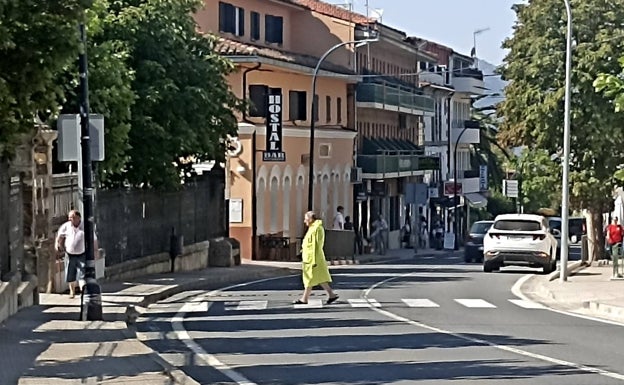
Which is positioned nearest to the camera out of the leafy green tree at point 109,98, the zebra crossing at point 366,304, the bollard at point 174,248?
the zebra crossing at point 366,304

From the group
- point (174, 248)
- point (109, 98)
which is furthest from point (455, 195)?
point (109, 98)

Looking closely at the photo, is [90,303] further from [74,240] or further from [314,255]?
[314,255]

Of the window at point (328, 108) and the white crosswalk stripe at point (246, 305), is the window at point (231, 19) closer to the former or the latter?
the window at point (328, 108)

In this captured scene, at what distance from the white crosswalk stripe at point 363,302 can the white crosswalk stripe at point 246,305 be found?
1.68 meters

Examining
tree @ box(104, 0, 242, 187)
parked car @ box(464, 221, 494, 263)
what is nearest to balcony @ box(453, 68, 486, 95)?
parked car @ box(464, 221, 494, 263)

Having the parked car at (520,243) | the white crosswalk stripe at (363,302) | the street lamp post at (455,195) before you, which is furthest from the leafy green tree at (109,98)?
the street lamp post at (455,195)

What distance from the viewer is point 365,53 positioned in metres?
74.2

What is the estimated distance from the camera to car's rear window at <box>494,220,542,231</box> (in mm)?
41375

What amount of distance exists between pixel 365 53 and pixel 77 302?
164ft

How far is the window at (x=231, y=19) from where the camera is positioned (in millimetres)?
60562

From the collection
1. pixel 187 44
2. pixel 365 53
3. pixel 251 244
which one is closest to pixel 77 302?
pixel 187 44

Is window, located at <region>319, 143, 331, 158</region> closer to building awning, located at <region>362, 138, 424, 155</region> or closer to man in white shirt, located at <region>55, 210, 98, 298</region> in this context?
building awning, located at <region>362, 138, 424, 155</region>

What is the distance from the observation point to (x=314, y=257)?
86.5 ft

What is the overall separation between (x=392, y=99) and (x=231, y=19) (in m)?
17.1
